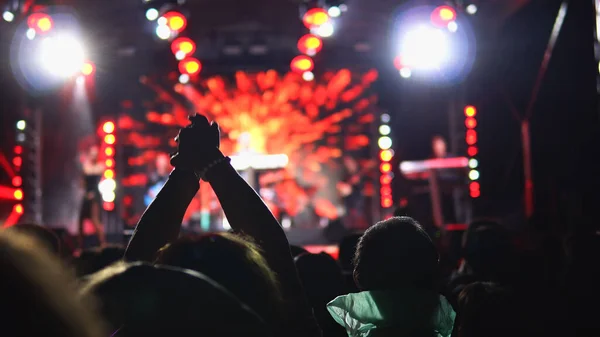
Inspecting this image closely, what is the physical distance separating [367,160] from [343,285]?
13.2 meters

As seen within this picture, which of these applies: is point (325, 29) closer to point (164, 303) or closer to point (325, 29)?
point (325, 29)

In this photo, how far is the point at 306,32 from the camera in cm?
855

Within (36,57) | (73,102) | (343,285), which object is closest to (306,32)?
(36,57)

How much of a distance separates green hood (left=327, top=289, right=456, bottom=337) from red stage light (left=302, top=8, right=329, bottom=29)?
21.3ft

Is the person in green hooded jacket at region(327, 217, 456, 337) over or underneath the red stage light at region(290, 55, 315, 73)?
underneath

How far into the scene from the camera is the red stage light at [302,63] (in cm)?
895

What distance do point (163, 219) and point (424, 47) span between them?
737cm

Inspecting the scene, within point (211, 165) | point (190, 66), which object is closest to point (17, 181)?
point (190, 66)

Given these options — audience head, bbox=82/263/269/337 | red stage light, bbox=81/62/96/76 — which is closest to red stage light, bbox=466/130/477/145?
red stage light, bbox=81/62/96/76

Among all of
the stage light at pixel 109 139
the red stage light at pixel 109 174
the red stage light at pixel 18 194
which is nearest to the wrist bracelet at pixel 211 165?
the red stage light at pixel 18 194

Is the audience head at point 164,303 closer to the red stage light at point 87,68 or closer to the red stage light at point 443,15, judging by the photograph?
the red stage light at point 443,15

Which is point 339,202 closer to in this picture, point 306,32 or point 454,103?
point 454,103

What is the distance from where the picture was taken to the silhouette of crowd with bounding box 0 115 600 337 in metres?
0.66

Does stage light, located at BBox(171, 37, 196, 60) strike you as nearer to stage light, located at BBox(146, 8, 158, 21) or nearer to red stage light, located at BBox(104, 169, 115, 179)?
stage light, located at BBox(146, 8, 158, 21)
